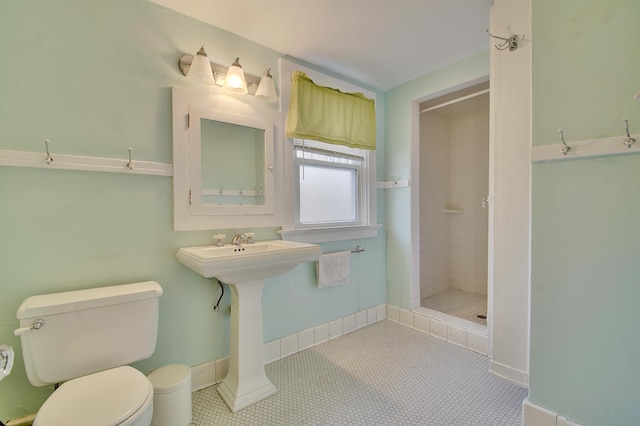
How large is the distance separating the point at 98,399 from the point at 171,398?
39 centimetres

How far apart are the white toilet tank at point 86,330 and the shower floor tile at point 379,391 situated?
1.95 ft

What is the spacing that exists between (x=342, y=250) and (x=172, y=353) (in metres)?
1.50

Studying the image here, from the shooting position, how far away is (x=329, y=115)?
2.40m

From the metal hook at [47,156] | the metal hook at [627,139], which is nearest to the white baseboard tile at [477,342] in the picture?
the metal hook at [627,139]

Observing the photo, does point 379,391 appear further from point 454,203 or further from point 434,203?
point 454,203

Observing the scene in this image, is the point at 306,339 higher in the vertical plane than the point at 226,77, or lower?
lower

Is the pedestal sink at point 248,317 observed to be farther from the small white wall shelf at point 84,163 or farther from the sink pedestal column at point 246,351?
the small white wall shelf at point 84,163

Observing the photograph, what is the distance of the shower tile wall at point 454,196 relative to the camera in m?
3.53

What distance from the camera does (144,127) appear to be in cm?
164

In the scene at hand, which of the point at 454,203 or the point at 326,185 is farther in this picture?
the point at 454,203

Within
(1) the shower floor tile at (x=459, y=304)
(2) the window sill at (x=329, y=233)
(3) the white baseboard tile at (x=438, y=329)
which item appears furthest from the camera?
(1) the shower floor tile at (x=459, y=304)

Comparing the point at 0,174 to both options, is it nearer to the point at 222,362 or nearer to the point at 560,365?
the point at 222,362

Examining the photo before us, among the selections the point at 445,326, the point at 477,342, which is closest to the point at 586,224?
the point at 477,342

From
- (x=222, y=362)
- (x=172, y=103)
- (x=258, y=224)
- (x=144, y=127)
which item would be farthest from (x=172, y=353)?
(x=172, y=103)
